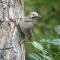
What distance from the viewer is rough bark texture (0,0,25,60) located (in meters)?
3.50

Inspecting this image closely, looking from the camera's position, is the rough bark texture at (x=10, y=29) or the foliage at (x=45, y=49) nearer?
the rough bark texture at (x=10, y=29)

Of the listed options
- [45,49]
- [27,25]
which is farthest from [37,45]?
[27,25]

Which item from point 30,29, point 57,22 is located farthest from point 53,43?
point 57,22

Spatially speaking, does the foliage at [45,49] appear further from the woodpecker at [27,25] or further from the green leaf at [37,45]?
the woodpecker at [27,25]

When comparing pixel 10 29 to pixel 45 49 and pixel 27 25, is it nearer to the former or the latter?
pixel 27 25

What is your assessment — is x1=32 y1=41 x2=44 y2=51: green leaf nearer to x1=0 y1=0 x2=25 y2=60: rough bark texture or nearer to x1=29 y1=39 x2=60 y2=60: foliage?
x1=29 y1=39 x2=60 y2=60: foliage

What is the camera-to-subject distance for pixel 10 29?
11.6 ft

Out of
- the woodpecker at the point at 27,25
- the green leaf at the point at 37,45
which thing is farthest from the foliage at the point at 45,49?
the woodpecker at the point at 27,25

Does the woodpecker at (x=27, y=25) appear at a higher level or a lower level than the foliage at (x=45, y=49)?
higher

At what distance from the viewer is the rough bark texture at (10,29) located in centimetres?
350

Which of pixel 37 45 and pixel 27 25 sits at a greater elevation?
pixel 27 25

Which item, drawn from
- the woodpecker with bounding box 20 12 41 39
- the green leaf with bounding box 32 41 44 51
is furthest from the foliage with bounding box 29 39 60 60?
the woodpecker with bounding box 20 12 41 39

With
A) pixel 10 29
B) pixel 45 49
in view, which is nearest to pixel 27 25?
pixel 10 29

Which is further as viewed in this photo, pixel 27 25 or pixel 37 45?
pixel 37 45
